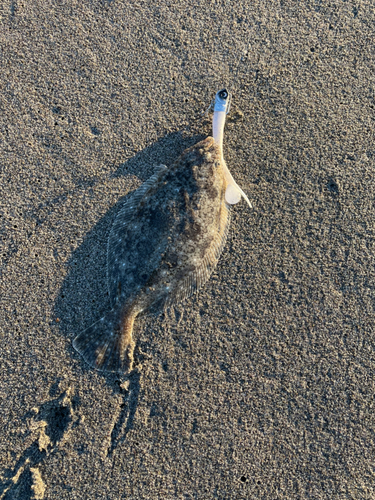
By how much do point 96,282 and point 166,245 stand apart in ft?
2.23

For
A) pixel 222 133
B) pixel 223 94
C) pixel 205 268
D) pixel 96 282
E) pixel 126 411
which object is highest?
pixel 223 94

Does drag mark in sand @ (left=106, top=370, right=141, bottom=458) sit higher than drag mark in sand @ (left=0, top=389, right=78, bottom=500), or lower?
lower

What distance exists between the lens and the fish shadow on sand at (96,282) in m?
2.37

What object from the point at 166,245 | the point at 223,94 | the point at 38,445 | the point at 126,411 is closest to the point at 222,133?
the point at 223,94

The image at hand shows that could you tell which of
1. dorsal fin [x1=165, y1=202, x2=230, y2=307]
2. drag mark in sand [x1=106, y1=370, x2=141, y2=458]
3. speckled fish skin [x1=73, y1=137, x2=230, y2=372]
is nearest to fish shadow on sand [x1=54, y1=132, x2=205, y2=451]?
drag mark in sand [x1=106, y1=370, x2=141, y2=458]

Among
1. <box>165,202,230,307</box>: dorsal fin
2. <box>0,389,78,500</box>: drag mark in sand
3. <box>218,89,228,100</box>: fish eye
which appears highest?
<box>218,89,228,100</box>: fish eye

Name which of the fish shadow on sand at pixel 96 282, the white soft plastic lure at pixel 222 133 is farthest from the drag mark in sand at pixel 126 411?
the white soft plastic lure at pixel 222 133

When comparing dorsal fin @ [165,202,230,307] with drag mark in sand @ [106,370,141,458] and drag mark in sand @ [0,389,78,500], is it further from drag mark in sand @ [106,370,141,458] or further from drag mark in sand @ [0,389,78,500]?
drag mark in sand @ [0,389,78,500]

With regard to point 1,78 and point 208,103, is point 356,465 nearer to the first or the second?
point 208,103

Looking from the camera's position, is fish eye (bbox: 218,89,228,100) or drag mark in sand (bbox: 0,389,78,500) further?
fish eye (bbox: 218,89,228,100)

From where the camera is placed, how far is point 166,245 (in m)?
2.30

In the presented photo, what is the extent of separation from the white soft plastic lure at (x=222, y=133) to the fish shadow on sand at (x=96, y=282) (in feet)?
1.33

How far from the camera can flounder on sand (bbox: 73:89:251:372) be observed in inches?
90.5

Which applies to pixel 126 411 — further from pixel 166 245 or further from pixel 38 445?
pixel 166 245
